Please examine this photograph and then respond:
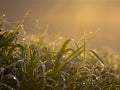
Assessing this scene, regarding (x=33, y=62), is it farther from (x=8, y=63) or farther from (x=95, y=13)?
(x=95, y=13)

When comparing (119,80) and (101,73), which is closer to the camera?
(119,80)

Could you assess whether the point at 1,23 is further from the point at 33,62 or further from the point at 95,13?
the point at 95,13

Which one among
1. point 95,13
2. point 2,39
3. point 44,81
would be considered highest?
point 95,13

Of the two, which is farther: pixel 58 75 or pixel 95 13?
pixel 95 13

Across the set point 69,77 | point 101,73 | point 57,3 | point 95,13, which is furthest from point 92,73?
point 57,3

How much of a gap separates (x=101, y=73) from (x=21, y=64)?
0.96 meters

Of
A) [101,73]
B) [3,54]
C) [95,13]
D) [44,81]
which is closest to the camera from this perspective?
[44,81]

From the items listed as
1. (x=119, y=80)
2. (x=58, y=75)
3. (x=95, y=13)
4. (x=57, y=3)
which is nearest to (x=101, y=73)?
(x=119, y=80)

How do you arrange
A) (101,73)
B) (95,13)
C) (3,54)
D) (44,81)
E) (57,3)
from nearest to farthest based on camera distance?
(44,81), (3,54), (101,73), (95,13), (57,3)

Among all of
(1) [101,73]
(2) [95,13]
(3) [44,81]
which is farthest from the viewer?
(2) [95,13]

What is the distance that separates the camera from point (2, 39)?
3.78 meters

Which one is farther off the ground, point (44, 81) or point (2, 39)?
point (2, 39)

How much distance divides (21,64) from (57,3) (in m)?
→ 20.9

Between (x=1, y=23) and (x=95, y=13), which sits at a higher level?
(x=95, y=13)
